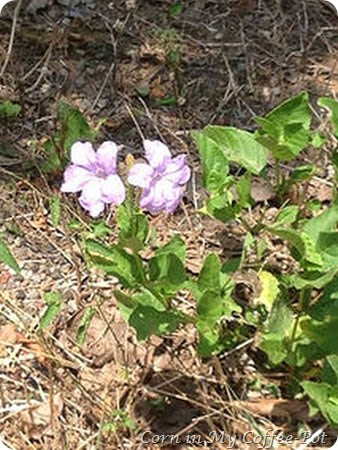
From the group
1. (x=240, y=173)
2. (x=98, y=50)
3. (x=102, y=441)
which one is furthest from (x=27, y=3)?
(x=102, y=441)

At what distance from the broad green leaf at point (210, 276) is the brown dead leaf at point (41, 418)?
1.27 feet

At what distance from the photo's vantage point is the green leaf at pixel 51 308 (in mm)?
2045

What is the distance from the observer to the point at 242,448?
2.04 meters

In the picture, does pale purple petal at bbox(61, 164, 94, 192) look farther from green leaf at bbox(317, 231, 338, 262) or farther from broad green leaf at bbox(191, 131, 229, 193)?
green leaf at bbox(317, 231, 338, 262)

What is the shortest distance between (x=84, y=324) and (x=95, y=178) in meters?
0.36

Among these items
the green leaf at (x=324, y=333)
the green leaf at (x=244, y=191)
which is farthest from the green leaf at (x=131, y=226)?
the green leaf at (x=324, y=333)

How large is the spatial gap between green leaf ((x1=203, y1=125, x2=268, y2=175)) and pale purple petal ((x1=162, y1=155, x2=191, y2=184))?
0.71 ft

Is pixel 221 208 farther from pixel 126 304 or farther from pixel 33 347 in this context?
pixel 33 347

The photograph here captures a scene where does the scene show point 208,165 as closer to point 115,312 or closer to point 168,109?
point 115,312

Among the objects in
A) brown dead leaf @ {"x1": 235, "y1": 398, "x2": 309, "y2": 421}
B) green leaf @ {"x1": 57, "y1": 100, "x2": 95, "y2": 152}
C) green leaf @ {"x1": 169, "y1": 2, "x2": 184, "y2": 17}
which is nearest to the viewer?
brown dead leaf @ {"x1": 235, "y1": 398, "x2": 309, "y2": 421}

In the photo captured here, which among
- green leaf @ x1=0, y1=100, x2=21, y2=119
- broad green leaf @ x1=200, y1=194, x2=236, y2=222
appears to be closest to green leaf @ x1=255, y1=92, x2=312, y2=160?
broad green leaf @ x1=200, y1=194, x2=236, y2=222

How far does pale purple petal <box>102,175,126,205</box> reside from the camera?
1.76 metres

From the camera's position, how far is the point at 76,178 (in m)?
1.81

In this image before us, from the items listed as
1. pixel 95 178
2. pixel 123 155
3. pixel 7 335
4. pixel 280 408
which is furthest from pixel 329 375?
pixel 123 155
